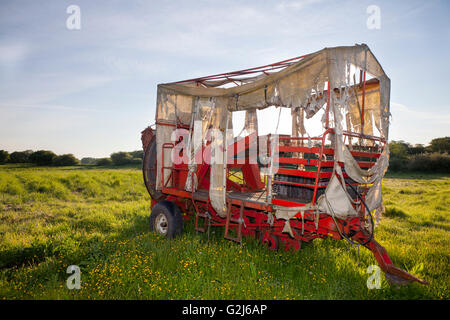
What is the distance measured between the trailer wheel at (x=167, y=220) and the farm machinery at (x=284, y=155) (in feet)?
0.09

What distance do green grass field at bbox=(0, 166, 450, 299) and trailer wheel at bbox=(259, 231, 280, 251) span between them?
0.20 m

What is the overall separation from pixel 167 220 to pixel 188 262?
79.1 inches

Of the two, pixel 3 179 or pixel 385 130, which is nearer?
pixel 385 130

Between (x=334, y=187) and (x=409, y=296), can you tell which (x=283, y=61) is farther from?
(x=409, y=296)

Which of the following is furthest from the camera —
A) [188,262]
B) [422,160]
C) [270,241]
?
[422,160]

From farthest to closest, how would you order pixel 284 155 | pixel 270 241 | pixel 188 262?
pixel 284 155 → pixel 270 241 → pixel 188 262

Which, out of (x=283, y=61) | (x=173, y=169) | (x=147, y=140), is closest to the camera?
(x=283, y=61)

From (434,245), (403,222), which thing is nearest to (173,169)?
(434,245)

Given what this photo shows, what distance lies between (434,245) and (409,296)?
10.7 ft

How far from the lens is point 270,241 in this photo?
588 centimetres

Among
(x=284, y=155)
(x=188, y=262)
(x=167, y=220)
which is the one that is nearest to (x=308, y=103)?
(x=284, y=155)

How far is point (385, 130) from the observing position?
231 inches

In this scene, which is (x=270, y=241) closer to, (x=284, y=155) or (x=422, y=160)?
(x=284, y=155)

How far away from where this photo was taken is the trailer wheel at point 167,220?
22.5 ft
